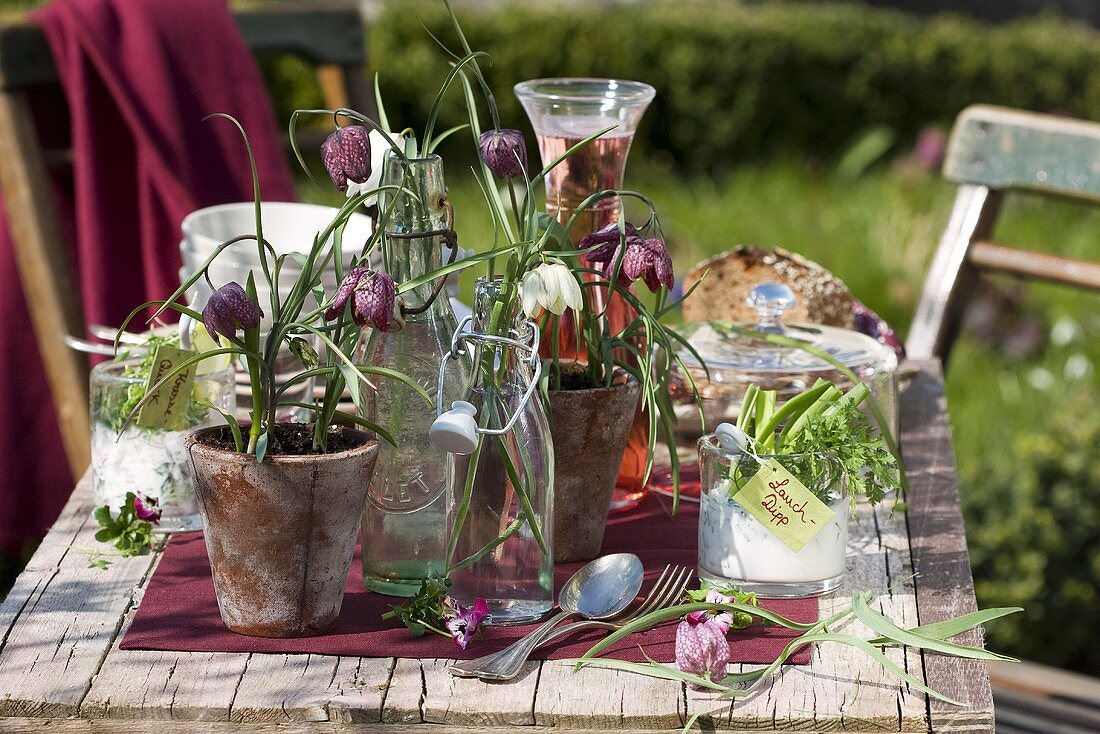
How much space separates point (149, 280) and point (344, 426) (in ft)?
3.54

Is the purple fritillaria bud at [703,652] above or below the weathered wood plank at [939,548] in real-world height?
above

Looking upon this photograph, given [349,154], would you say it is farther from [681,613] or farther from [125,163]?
[125,163]

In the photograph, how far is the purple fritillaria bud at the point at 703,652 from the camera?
3.03ft

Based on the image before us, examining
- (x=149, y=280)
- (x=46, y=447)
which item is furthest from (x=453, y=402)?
→ (x=46, y=447)

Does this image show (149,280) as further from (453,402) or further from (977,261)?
(977,261)

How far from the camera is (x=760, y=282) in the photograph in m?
1.54

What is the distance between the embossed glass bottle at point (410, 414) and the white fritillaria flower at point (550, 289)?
0.11 metres

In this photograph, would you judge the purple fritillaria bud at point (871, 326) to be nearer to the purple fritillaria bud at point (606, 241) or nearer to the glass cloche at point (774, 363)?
the glass cloche at point (774, 363)

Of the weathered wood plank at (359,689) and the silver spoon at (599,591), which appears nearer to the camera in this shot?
the weathered wood plank at (359,689)

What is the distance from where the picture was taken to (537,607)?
1035 mm

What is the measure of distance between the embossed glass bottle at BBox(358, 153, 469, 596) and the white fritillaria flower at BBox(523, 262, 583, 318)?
11 cm

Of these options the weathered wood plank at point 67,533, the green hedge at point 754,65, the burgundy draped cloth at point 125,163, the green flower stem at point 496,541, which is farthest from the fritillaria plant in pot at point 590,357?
the green hedge at point 754,65

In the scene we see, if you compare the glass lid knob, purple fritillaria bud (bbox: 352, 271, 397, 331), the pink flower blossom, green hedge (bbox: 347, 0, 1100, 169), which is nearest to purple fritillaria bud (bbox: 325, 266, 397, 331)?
purple fritillaria bud (bbox: 352, 271, 397, 331)

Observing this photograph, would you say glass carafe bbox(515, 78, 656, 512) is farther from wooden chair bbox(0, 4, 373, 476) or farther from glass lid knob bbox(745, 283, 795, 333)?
wooden chair bbox(0, 4, 373, 476)
